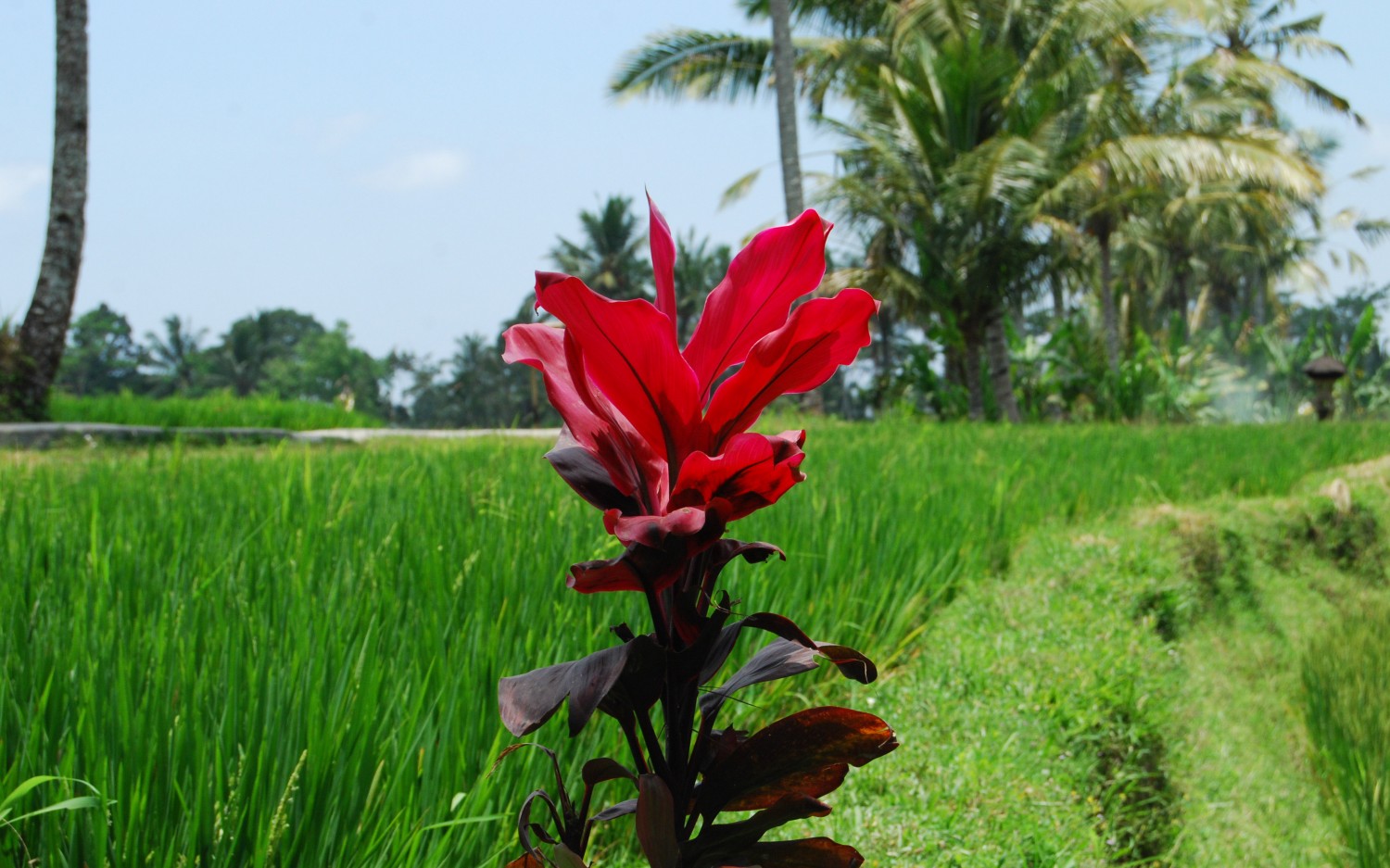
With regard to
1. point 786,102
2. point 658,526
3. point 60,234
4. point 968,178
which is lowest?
point 658,526

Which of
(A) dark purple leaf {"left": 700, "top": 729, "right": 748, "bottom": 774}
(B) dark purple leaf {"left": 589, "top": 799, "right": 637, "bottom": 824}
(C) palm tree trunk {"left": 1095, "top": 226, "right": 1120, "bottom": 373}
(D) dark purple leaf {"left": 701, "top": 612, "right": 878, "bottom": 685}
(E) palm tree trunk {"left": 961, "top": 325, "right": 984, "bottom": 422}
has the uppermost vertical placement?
(C) palm tree trunk {"left": 1095, "top": 226, "right": 1120, "bottom": 373}

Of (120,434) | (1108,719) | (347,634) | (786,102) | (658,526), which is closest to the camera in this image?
(658,526)

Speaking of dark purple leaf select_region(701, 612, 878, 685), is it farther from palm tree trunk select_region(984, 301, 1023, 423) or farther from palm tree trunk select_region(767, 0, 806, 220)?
palm tree trunk select_region(984, 301, 1023, 423)

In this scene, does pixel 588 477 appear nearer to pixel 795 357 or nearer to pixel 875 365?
pixel 795 357

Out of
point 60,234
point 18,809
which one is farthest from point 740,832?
point 60,234

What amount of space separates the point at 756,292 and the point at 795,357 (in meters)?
0.03

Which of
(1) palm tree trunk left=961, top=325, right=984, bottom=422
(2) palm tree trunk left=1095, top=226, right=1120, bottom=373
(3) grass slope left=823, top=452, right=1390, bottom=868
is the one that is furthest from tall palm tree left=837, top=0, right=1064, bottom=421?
(3) grass slope left=823, top=452, right=1390, bottom=868

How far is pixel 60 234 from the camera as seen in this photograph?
20.7 feet

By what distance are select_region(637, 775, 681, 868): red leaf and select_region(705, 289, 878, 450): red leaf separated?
147 millimetres

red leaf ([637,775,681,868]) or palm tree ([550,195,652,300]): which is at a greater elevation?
palm tree ([550,195,652,300])

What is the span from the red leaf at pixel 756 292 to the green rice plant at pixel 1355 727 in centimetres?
187

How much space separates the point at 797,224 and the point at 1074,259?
36.9 feet

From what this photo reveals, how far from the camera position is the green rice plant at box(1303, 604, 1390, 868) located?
6.11 ft

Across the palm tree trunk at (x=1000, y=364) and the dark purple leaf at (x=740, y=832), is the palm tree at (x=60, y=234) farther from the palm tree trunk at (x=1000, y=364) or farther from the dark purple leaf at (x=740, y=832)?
the palm tree trunk at (x=1000, y=364)
